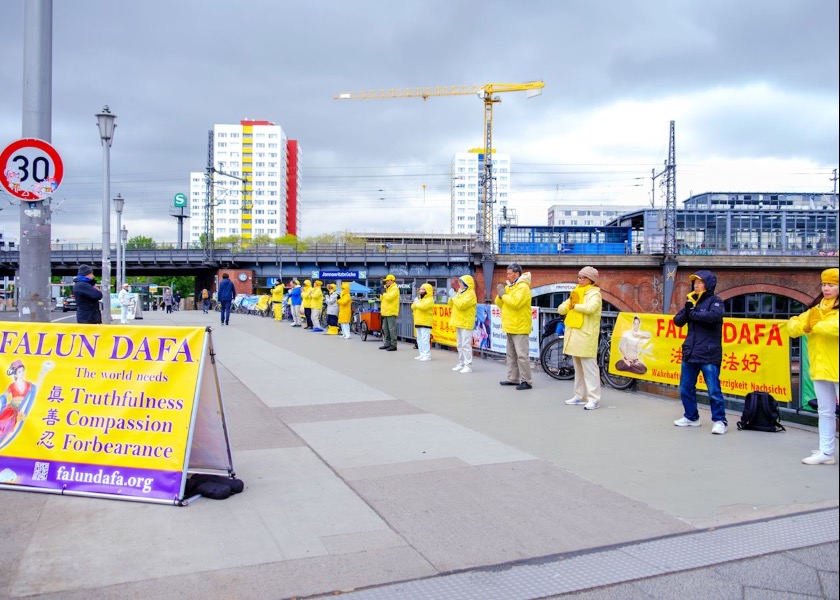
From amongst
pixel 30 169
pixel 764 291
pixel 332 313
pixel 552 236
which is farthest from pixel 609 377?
pixel 552 236

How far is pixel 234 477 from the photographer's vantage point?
5461 millimetres

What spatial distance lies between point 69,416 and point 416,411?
4.34 m

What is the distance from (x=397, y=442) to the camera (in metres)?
7.03

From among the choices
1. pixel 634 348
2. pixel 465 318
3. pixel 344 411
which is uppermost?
pixel 465 318

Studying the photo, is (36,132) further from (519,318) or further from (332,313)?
(332,313)

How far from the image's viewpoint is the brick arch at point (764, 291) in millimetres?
54562

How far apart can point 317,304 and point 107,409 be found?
18.3 metres

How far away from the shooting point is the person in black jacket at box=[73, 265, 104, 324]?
37.6ft

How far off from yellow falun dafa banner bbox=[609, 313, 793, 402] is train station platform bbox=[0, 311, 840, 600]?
0.84 metres

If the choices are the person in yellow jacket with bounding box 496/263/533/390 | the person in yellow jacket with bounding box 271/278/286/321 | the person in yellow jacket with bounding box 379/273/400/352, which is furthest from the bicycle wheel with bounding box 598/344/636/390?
the person in yellow jacket with bounding box 271/278/286/321

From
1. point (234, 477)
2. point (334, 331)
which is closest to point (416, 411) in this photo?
point (234, 477)

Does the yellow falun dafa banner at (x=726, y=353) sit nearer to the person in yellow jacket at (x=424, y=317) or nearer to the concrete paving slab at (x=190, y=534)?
the person in yellow jacket at (x=424, y=317)

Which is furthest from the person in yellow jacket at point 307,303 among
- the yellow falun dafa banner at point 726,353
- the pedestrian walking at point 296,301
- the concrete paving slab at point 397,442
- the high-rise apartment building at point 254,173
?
the high-rise apartment building at point 254,173

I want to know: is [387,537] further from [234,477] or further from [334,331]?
[334,331]
